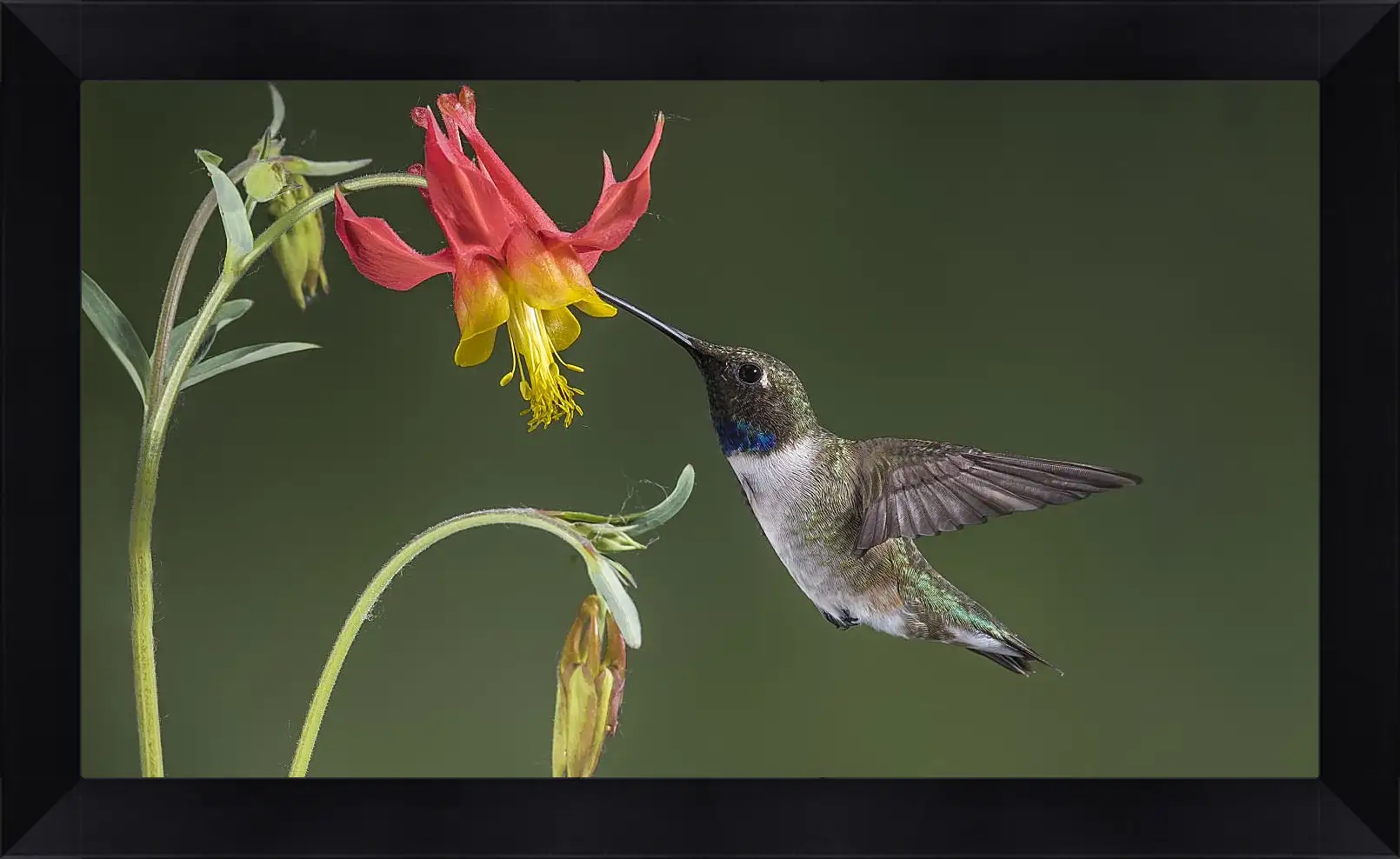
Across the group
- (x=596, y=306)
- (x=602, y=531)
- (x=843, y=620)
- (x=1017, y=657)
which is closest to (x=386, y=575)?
(x=602, y=531)

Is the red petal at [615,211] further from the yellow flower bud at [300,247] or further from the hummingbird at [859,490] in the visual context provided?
the yellow flower bud at [300,247]

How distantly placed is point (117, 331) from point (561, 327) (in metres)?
0.42

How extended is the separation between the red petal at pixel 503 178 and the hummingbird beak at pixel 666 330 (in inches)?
3.7

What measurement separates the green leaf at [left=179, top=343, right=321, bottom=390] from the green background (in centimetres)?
2

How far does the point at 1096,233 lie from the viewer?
115 centimetres

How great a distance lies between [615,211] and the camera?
101 centimetres

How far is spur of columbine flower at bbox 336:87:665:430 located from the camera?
3.26 feet

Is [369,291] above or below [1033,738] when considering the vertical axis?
above

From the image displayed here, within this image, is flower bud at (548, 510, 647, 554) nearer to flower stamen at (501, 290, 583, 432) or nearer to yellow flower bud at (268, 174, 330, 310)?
flower stamen at (501, 290, 583, 432)

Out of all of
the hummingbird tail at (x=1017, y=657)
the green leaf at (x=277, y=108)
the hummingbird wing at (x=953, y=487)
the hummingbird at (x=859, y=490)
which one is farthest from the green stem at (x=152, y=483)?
the hummingbird tail at (x=1017, y=657)
